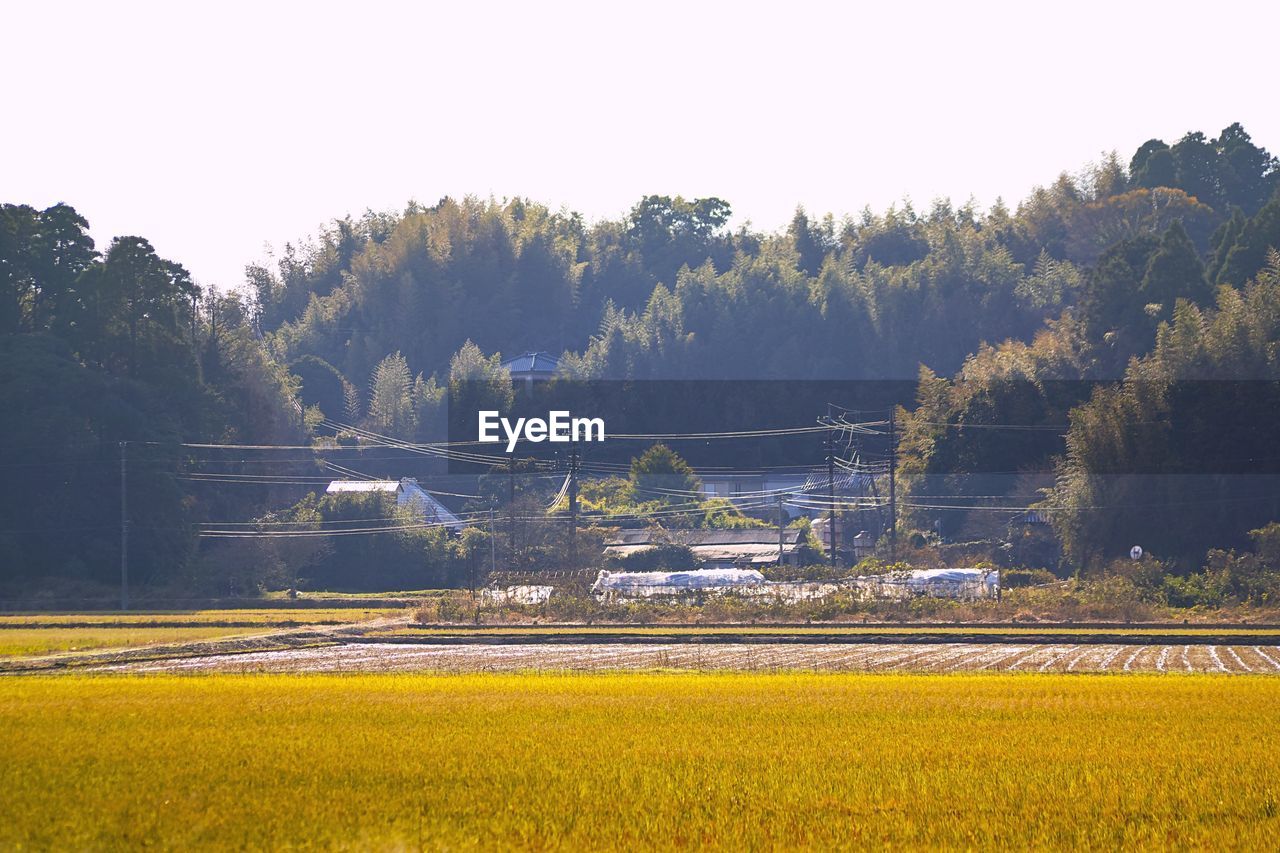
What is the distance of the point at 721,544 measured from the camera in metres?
64.1

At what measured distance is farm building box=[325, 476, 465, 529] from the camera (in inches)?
2857

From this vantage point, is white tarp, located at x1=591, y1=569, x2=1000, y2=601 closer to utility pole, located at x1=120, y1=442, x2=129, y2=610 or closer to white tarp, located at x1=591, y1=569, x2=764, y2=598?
white tarp, located at x1=591, y1=569, x2=764, y2=598

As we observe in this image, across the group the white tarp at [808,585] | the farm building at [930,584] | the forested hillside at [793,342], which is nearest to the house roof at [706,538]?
the forested hillside at [793,342]

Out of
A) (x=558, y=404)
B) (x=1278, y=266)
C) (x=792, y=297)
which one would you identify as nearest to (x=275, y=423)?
(x=558, y=404)

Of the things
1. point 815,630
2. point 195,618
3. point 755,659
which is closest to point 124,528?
point 195,618

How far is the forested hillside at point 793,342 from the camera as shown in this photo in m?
52.2

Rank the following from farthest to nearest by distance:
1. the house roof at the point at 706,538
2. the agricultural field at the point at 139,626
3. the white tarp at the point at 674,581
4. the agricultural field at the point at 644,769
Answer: the house roof at the point at 706,538, the white tarp at the point at 674,581, the agricultural field at the point at 139,626, the agricultural field at the point at 644,769

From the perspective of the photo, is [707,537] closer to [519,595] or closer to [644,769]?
[519,595]

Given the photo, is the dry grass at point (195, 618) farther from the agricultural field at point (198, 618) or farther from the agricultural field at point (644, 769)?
the agricultural field at point (644, 769)

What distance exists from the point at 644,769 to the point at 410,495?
68.0 m

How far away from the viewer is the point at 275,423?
268 ft

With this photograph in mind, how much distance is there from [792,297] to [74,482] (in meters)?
55.9

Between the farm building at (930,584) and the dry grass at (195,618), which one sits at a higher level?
the farm building at (930,584)

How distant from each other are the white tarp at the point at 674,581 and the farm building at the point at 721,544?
684 cm
